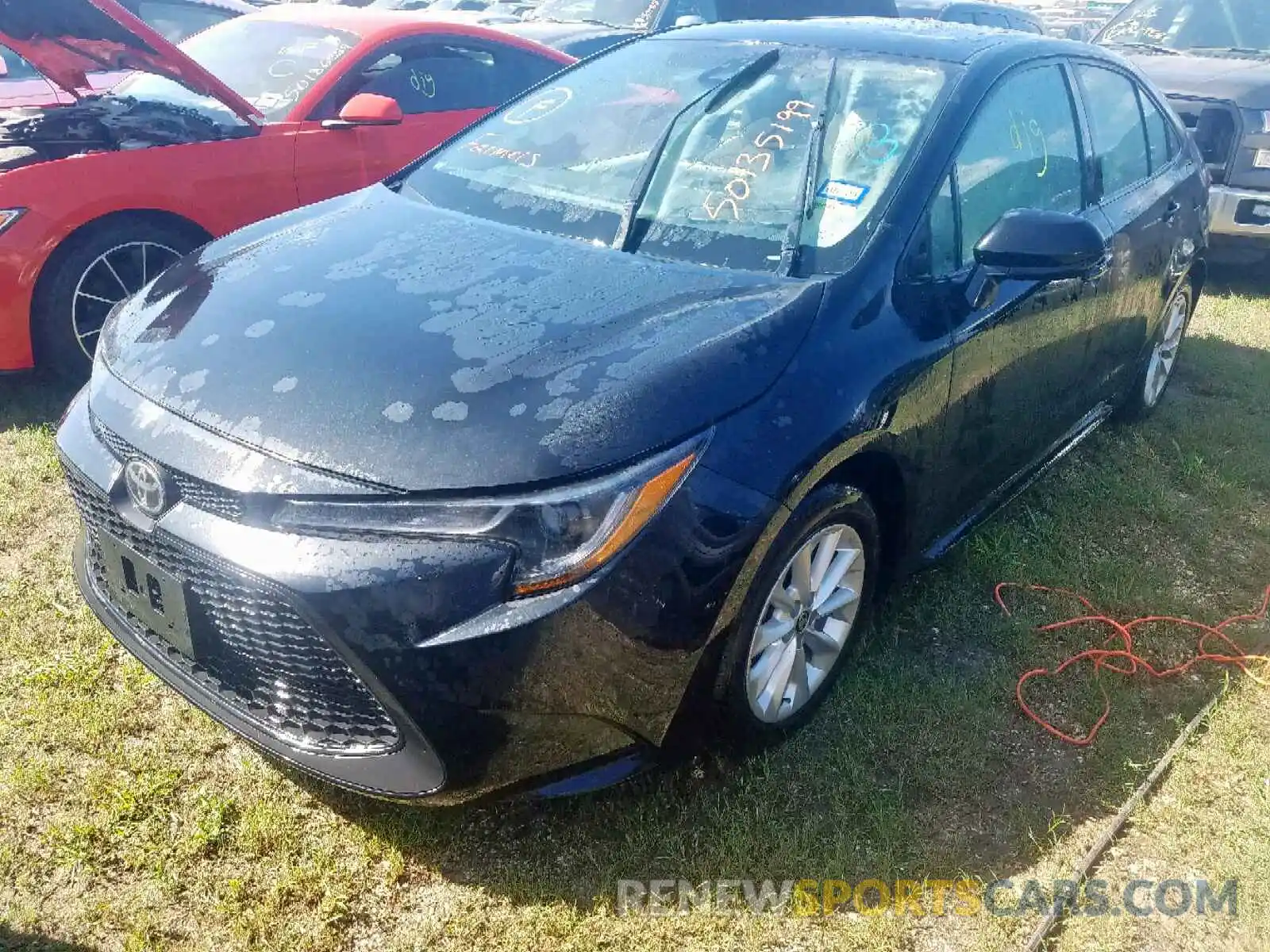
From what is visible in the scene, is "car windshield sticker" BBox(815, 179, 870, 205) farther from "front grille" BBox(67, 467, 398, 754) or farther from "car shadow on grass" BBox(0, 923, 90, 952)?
"car shadow on grass" BBox(0, 923, 90, 952)

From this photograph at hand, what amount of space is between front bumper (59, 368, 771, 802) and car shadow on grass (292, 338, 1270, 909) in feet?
0.82

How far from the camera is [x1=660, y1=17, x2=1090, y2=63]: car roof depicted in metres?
2.83

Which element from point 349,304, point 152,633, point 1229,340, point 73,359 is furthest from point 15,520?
point 1229,340

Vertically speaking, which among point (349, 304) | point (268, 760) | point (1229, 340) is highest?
point (349, 304)

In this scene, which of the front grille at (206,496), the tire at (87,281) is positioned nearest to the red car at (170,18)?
the tire at (87,281)

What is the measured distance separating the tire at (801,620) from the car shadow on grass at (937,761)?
4.3 inches

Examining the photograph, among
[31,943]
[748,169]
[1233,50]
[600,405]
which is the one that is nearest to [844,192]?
[748,169]

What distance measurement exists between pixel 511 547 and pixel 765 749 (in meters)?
0.95

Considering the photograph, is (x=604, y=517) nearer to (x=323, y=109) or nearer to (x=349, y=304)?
(x=349, y=304)

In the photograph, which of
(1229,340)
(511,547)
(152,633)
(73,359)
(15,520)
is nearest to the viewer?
(511,547)

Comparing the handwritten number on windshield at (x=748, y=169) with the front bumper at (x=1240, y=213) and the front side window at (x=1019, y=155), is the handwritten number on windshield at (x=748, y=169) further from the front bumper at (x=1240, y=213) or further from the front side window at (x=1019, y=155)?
the front bumper at (x=1240, y=213)

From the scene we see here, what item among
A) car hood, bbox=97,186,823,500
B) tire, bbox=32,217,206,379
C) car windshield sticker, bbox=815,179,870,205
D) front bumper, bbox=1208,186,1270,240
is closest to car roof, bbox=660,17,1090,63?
car windshield sticker, bbox=815,179,870,205

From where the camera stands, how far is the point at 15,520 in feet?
10.8

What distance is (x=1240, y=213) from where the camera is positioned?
5.98m
